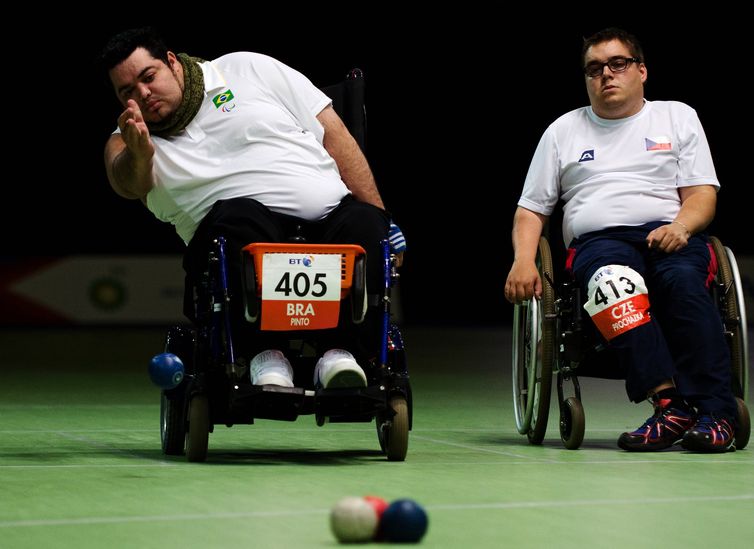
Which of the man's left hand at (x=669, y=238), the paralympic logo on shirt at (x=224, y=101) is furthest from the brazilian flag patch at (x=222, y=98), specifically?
the man's left hand at (x=669, y=238)

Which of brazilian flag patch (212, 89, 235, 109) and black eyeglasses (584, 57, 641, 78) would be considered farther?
black eyeglasses (584, 57, 641, 78)

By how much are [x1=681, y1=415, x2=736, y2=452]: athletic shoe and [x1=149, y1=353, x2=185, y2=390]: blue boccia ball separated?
1233 mm

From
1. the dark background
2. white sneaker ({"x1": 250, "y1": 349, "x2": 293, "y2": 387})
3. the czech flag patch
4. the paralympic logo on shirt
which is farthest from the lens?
the dark background

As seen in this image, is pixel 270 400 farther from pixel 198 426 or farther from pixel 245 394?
pixel 198 426

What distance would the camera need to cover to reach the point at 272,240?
309 centimetres

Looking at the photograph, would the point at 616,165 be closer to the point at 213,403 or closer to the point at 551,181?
the point at 551,181

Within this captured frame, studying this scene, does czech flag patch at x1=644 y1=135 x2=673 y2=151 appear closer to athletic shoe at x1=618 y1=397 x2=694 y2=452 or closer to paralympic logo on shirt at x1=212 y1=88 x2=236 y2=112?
athletic shoe at x1=618 y1=397 x2=694 y2=452

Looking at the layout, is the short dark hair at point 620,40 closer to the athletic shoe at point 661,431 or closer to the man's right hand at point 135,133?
the athletic shoe at point 661,431

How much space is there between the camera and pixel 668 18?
12.9 m

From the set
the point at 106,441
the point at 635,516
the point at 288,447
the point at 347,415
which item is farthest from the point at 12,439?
the point at 635,516

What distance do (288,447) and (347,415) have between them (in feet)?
1.61

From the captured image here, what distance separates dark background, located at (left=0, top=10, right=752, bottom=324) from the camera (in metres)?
12.9

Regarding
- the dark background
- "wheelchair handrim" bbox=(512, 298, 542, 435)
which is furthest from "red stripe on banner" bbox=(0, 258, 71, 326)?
"wheelchair handrim" bbox=(512, 298, 542, 435)

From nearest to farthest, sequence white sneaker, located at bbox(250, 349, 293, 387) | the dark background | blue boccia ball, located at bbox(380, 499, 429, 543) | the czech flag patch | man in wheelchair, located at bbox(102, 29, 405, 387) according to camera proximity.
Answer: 1. blue boccia ball, located at bbox(380, 499, 429, 543)
2. white sneaker, located at bbox(250, 349, 293, 387)
3. man in wheelchair, located at bbox(102, 29, 405, 387)
4. the czech flag patch
5. the dark background
